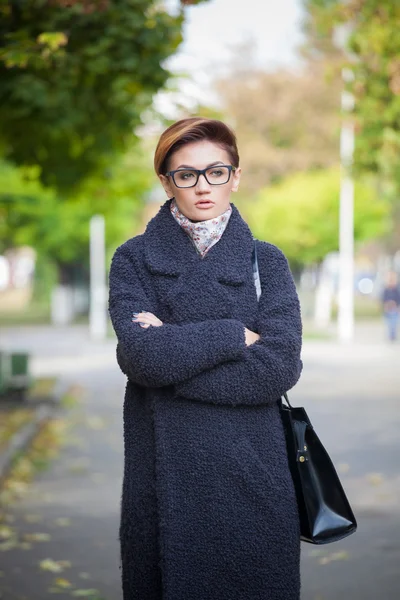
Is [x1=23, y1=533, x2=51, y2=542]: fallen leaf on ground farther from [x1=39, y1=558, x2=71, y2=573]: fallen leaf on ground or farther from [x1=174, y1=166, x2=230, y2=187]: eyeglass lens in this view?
[x1=174, y1=166, x2=230, y2=187]: eyeglass lens

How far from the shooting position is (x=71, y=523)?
25.1ft

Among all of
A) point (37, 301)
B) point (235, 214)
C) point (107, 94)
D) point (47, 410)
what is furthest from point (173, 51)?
point (37, 301)

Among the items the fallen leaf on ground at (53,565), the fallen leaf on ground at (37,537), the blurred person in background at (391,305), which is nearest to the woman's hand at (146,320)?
the fallen leaf on ground at (53,565)

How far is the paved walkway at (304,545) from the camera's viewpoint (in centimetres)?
605

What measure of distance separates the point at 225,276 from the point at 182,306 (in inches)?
6.1

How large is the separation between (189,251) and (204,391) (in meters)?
0.43

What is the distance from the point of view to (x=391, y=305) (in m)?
28.9

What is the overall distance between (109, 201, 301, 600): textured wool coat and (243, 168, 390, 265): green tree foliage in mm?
40455

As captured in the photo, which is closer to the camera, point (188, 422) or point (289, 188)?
point (188, 422)

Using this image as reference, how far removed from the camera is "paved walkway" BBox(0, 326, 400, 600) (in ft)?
19.8

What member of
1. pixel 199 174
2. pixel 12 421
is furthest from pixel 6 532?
pixel 12 421

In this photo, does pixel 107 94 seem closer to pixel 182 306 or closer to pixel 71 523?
pixel 71 523

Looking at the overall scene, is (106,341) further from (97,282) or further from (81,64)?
(81,64)

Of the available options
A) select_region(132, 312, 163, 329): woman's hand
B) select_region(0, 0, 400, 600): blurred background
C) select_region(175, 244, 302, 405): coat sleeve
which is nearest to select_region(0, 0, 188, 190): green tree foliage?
select_region(0, 0, 400, 600): blurred background
